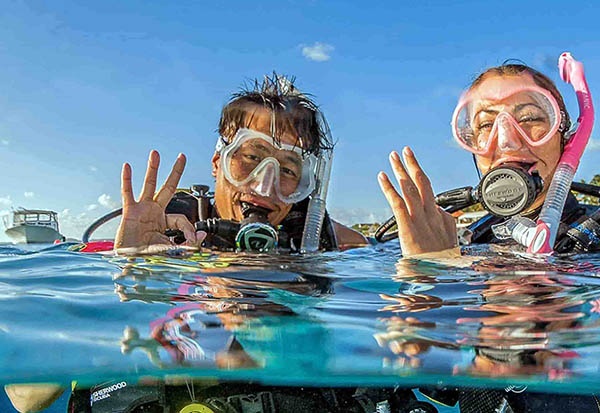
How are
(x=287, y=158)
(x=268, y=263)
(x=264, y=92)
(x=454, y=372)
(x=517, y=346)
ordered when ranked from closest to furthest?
(x=517, y=346), (x=454, y=372), (x=268, y=263), (x=287, y=158), (x=264, y=92)

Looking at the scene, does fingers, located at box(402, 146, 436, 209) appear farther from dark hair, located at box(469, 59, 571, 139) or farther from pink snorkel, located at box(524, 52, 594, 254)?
dark hair, located at box(469, 59, 571, 139)

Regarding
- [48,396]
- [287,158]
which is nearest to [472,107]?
[287,158]

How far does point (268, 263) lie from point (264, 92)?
7.71ft

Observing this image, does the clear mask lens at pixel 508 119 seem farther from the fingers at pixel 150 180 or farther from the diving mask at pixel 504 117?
the fingers at pixel 150 180

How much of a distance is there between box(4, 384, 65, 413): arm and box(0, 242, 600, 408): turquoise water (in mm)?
182

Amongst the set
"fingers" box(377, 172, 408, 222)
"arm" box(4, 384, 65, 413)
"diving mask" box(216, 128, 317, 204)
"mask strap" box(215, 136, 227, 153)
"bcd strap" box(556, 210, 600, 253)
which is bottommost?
"arm" box(4, 384, 65, 413)

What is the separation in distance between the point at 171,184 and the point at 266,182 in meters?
0.76

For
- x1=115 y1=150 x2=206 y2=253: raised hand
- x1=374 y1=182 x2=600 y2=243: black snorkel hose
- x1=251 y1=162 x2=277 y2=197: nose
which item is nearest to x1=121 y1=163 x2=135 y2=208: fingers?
x1=115 y1=150 x2=206 y2=253: raised hand

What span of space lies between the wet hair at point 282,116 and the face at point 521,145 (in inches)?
57.7

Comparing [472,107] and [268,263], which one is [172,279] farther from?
[472,107]

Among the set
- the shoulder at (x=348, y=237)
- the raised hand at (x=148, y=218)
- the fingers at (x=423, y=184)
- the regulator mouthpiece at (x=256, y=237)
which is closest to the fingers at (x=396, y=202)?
the fingers at (x=423, y=184)

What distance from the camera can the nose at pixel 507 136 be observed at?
4.05 meters

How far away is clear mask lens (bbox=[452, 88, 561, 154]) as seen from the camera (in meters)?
4.09

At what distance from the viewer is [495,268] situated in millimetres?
3383
